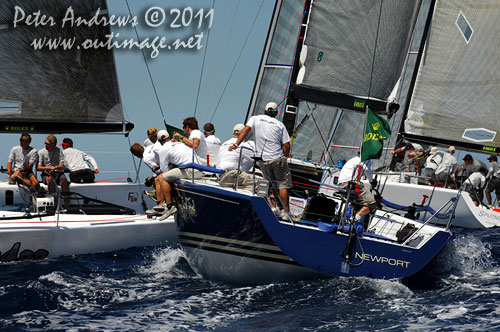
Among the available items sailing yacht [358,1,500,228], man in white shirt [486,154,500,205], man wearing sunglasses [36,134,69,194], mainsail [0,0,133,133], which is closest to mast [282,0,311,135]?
mainsail [0,0,133,133]

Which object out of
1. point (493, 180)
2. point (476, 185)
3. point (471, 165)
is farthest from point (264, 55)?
point (493, 180)

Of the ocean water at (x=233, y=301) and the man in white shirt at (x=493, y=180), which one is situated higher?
the man in white shirt at (x=493, y=180)

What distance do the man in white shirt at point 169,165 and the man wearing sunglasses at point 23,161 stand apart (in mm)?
2404

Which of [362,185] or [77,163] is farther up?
[77,163]

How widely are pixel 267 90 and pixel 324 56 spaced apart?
15.2 ft

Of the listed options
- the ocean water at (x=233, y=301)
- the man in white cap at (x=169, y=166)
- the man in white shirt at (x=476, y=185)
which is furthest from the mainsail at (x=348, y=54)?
the man in white shirt at (x=476, y=185)

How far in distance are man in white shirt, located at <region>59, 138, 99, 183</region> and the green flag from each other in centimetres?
577

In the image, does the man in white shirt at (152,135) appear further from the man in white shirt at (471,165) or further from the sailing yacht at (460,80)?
the man in white shirt at (471,165)

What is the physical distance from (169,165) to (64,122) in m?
2.42

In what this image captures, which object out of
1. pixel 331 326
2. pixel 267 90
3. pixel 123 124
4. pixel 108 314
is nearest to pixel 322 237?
pixel 331 326

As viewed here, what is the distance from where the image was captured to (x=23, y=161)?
10.9 meters

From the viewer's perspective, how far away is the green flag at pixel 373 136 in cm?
786

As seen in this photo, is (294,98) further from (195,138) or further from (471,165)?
(471,165)

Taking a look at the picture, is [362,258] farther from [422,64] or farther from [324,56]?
[422,64]
